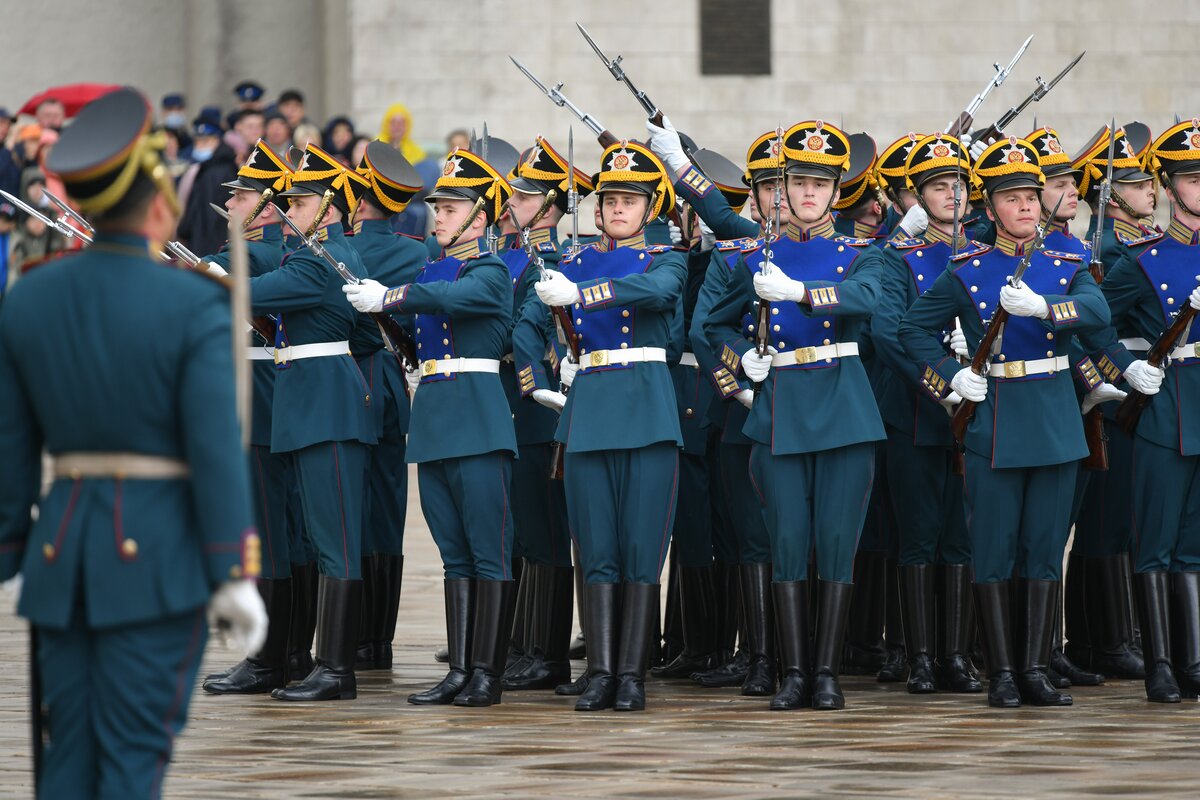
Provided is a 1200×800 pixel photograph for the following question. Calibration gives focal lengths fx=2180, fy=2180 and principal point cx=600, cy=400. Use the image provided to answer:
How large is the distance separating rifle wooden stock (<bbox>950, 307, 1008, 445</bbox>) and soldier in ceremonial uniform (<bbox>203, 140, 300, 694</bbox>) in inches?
92.5

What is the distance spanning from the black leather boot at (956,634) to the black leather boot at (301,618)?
7.58ft

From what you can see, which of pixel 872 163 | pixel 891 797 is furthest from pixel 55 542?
pixel 872 163

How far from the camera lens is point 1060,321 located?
6926mm

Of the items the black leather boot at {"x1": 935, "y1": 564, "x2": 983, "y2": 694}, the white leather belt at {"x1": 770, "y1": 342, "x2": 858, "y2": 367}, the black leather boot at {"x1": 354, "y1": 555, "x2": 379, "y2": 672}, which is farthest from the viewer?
the black leather boot at {"x1": 354, "y1": 555, "x2": 379, "y2": 672}

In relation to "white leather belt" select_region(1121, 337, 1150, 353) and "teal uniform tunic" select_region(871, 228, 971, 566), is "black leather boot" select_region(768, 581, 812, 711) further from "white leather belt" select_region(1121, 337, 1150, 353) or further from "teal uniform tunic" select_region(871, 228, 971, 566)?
"white leather belt" select_region(1121, 337, 1150, 353)

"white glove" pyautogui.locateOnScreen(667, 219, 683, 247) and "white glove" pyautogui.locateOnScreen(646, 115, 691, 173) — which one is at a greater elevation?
"white glove" pyautogui.locateOnScreen(646, 115, 691, 173)

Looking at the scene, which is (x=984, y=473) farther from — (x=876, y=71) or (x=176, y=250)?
(x=876, y=71)

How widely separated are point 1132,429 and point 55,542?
426 centimetres

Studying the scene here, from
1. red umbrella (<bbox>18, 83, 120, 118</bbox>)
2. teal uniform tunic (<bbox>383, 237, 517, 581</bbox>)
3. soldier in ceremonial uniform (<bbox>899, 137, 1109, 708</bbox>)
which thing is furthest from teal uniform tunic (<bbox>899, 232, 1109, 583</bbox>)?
red umbrella (<bbox>18, 83, 120, 118</bbox>)

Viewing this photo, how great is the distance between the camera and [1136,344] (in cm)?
773

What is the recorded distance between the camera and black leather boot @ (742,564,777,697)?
752 centimetres

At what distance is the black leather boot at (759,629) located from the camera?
7523 millimetres

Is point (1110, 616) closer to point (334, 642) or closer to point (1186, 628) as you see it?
point (1186, 628)

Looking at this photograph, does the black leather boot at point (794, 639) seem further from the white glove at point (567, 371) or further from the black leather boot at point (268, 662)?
the black leather boot at point (268, 662)
